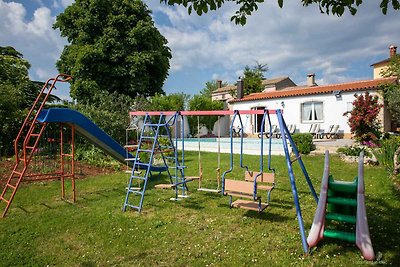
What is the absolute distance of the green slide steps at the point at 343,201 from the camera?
4698mm

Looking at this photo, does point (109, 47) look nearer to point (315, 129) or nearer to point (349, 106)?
point (315, 129)

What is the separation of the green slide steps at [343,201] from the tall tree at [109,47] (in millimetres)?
18811

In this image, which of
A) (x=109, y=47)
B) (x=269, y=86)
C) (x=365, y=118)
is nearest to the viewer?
(x=365, y=118)

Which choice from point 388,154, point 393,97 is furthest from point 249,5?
point 393,97

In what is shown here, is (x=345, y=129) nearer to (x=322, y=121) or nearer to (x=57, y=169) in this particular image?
(x=322, y=121)

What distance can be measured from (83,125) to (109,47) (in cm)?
1568

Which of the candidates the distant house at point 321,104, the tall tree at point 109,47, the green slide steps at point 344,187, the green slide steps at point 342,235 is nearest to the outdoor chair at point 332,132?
the distant house at point 321,104

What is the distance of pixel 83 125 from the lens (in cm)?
796

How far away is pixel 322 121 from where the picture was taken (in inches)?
872

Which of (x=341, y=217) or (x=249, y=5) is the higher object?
(x=249, y=5)

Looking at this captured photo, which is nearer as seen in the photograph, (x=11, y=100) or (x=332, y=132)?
(x=11, y=100)

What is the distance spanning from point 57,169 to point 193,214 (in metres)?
7.34

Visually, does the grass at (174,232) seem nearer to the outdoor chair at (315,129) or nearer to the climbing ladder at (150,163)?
the climbing ladder at (150,163)

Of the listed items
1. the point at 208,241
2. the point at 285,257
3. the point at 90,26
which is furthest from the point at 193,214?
the point at 90,26
